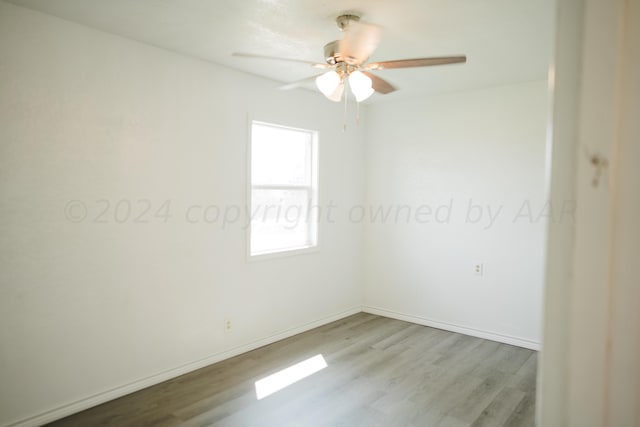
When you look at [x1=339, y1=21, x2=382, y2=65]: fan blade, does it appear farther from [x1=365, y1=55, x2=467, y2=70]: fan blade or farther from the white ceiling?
the white ceiling

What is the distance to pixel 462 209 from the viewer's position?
14.1ft

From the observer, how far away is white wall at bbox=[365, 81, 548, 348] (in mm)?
3879

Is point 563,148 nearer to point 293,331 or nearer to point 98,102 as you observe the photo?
point 98,102

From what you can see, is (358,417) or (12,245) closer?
(12,245)

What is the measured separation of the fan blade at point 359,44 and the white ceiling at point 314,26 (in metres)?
0.26

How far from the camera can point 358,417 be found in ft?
8.63

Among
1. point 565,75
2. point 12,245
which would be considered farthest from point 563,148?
point 12,245

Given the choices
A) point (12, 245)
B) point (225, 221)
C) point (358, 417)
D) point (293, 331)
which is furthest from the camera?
point (293, 331)

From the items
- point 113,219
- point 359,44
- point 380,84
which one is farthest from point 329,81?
point 113,219

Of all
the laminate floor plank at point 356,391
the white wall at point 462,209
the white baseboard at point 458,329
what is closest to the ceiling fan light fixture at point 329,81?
the laminate floor plank at point 356,391

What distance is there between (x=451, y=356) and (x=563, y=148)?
3661 millimetres

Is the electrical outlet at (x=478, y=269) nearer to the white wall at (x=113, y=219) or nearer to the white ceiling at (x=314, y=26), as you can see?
the white ceiling at (x=314, y=26)

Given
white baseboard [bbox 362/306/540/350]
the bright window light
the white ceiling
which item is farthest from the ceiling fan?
white baseboard [bbox 362/306/540/350]

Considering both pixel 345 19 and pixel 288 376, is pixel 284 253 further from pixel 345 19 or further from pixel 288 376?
pixel 345 19
